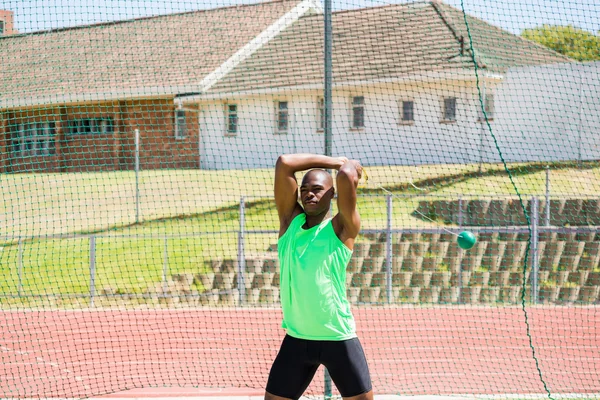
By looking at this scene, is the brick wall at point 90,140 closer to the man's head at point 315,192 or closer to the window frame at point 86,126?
the window frame at point 86,126

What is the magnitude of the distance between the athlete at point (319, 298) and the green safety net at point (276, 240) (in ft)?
2.61

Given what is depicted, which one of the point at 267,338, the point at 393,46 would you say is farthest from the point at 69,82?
the point at 393,46

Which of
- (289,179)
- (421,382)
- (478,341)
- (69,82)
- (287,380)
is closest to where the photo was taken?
(287,380)

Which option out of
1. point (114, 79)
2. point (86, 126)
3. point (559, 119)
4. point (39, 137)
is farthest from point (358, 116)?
point (86, 126)

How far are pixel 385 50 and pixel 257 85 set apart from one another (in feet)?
12.5

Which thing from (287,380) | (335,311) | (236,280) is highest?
(335,311)

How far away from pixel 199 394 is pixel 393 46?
9589 millimetres

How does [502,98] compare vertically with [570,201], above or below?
above

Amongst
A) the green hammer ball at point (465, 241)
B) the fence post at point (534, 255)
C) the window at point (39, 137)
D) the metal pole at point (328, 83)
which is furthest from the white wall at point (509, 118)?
the green hammer ball at point (465, 241)

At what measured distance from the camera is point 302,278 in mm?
3934

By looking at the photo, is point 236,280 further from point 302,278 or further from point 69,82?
point 302,278

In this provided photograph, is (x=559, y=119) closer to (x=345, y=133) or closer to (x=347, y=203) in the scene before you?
(x=345, y=133)

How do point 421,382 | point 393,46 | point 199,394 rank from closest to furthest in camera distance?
point 199,394 → point 421,382 → point 393,46

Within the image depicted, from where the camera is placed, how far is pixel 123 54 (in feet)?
46.4
